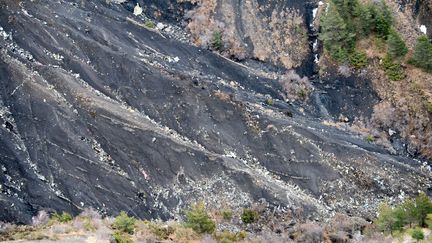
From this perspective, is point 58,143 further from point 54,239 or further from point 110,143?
point 54,239

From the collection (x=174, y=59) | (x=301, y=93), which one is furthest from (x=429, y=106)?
(x=174, y=59)

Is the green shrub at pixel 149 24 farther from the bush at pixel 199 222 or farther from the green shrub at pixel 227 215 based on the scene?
the bush at pixel 199 222

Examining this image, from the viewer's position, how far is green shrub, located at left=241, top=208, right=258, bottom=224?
39.9 metres

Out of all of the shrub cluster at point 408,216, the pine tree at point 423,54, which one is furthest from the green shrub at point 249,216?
the pine tree at point 423,54

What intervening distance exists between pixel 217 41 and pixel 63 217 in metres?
17.9

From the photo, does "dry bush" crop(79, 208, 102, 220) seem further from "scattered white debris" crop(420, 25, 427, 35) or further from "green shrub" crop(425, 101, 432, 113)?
"scattered white debris" crop(420, 25, 427, 35)

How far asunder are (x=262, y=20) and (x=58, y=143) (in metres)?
18.6

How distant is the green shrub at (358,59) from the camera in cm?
4778

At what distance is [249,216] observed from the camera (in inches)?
→ 1574

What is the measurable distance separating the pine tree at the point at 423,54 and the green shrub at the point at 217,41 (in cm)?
1405

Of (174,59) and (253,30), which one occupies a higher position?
(253,30)

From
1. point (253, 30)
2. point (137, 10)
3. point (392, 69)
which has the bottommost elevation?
point (392, 69)

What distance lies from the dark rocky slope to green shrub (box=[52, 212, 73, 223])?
3.88 ft

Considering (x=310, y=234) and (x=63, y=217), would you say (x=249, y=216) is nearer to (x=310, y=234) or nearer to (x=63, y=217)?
(x=310, y=234)
